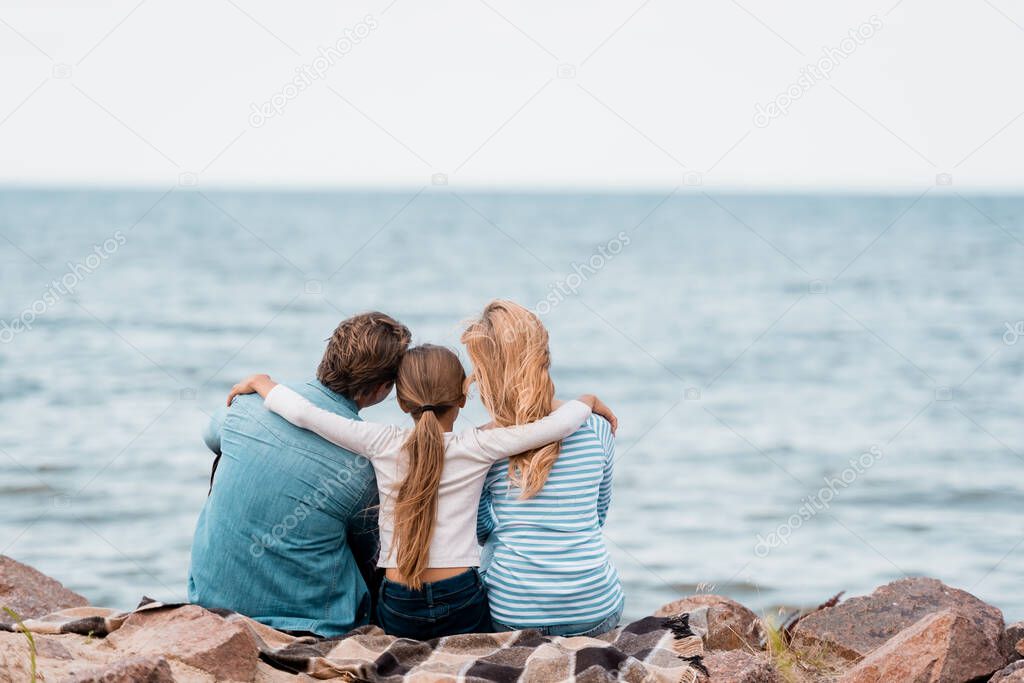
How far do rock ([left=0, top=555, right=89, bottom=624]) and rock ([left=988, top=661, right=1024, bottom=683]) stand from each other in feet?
11.2

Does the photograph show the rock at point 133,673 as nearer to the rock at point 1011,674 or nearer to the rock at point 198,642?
the rock at point 198,642

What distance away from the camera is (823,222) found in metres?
60.9

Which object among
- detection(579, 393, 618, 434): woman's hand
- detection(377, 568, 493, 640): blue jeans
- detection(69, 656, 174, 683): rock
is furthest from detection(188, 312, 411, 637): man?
detection(69, 656, 174, 683): rock

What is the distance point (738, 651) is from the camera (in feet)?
11.2

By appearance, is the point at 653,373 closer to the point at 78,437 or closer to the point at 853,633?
the point at 78,437

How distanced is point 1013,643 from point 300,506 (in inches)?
93.8

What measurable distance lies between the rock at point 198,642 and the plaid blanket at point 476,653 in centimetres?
11

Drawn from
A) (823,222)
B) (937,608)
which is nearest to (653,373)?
(937,608)

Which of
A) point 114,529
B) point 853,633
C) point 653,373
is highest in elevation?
point 653,373

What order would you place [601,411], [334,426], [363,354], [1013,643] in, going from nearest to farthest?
[1013,643], [334,426], [363,354], [601,411]

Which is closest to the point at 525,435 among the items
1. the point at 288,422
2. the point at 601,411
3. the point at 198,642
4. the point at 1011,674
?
the point at 601,411

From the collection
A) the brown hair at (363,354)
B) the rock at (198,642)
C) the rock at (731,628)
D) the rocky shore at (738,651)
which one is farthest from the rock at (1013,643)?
the rock at (198,642)

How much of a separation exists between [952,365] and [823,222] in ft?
152

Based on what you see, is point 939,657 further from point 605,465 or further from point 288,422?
point 288,422
